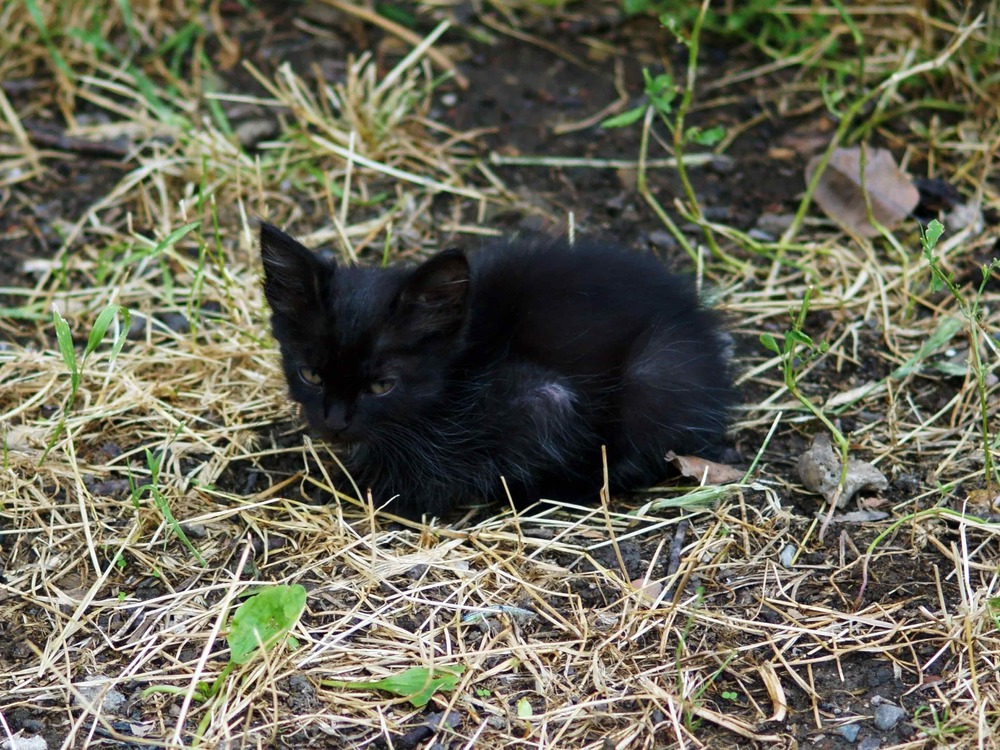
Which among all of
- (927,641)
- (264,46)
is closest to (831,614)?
(927,641)

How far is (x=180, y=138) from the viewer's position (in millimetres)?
5656

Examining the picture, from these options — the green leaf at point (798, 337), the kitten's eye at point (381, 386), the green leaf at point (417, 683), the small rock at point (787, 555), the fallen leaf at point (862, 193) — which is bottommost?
the small rock at point (787, 555)

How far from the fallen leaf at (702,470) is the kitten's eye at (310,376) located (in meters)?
1.25

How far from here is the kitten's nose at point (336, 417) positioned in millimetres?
3834

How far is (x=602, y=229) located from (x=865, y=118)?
1588 mm

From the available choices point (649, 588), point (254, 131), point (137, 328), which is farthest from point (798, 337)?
point (254, 131)

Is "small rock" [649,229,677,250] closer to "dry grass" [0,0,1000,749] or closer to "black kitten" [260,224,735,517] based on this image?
"dry grass" [0,0,1000,749]

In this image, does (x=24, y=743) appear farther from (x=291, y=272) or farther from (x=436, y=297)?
(x=436, y=297)

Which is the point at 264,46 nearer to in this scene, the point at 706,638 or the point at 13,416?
the point at 13,416

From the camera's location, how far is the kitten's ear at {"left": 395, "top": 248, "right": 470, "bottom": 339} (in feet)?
12.2

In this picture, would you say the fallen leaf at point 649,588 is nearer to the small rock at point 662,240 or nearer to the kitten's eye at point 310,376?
the kitten's eye at point 310,376

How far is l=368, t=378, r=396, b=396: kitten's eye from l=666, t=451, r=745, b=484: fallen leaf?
1017mm

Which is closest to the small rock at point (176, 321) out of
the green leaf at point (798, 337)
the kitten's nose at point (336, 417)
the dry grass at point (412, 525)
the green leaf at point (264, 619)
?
the dry grass at point (412, 525)

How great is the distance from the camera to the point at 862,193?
537cm
